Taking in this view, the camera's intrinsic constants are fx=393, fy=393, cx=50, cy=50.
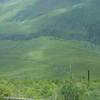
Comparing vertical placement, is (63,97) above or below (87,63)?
below

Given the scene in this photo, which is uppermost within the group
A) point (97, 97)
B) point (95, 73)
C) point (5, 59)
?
point (5, 59)

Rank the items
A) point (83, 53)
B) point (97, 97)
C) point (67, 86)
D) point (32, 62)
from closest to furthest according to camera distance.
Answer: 1. point (97, 97)
2. point (67, 86)
3. point (32, 62)
4. point (83, 53)

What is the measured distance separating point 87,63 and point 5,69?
113ft

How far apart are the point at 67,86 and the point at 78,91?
1194mm

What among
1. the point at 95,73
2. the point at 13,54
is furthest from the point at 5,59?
the point at 95,73

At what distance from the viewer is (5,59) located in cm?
17950

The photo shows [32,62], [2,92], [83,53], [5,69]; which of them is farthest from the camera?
[83,53]

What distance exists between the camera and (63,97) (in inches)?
1415

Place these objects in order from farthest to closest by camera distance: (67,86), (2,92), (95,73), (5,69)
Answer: (5,69)
(95,73)
(2,92)
(67,86)

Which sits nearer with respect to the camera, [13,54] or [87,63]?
[87,63]

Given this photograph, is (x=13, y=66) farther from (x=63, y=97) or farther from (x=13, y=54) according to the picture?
(x=63, y=97)

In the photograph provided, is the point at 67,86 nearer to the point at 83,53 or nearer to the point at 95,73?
the point at 95,73

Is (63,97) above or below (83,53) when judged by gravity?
below

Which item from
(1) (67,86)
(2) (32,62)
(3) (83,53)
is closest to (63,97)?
(1) (67,86)
